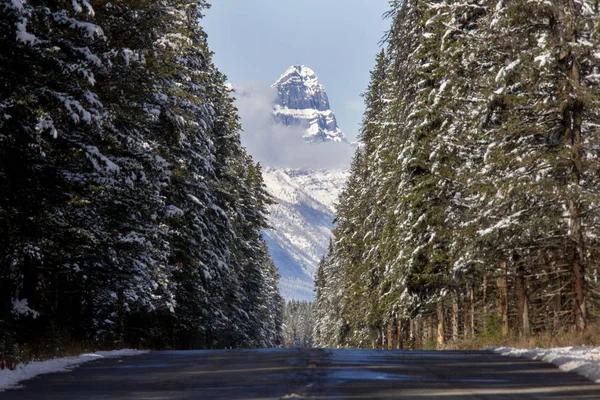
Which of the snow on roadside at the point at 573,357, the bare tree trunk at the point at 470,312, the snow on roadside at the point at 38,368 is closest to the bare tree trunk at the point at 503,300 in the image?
the bare tree trunk at the point at 470,312

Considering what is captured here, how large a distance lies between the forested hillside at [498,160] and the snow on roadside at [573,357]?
3.37 meters

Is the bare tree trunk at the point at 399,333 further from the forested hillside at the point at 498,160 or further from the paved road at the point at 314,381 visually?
the paved road at the point at 314,381

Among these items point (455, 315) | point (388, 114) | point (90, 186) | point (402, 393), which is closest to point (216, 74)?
point (388, 114)

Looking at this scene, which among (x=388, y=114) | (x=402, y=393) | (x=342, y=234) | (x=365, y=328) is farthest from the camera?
(x=342, y=234)

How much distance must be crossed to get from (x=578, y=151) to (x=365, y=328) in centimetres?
3256

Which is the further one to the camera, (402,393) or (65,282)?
(65,282)

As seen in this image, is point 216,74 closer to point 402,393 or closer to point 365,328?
point 365,328

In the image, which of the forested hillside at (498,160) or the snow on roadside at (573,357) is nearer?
the snow on roadside at (573,357)

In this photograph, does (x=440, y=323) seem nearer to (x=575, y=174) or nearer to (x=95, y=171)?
(x=575, y=174)

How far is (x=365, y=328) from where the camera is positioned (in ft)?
163

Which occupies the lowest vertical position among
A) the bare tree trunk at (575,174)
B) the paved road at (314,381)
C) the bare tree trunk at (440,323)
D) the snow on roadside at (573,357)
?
the paved road at (314,381)

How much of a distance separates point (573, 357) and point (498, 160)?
7.54 metres

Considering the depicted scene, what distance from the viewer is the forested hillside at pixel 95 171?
14.1 meters

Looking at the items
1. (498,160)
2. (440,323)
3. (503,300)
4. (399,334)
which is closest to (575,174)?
(498,160)
